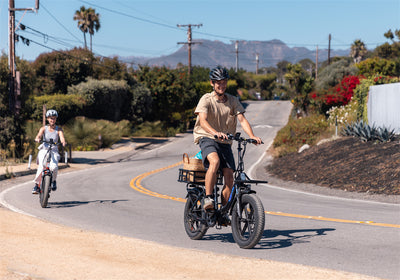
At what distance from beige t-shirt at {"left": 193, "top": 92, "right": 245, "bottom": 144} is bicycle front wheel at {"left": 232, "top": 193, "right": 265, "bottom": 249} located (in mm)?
1088

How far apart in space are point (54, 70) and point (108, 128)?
8692mm

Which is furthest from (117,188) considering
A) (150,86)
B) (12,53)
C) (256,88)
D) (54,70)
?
(256,88)

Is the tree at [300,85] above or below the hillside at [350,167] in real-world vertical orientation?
above

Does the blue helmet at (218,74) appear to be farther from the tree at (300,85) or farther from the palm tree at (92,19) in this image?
the palm tree at (92,19)

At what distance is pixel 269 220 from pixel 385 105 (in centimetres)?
1412

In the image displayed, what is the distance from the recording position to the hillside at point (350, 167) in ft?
50.3

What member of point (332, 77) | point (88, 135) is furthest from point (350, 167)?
point (332, 77)

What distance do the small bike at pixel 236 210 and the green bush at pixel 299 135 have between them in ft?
62.9

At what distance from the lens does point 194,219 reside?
828 centimetres

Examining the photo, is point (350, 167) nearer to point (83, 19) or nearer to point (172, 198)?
point (172, 198)

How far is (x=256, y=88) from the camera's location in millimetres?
129750

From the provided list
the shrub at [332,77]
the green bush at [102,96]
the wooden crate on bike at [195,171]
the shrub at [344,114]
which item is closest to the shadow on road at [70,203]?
the wooden crate on bike at [195,171]

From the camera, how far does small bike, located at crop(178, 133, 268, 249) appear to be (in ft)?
23.2

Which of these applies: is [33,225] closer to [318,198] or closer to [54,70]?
[318,198]
